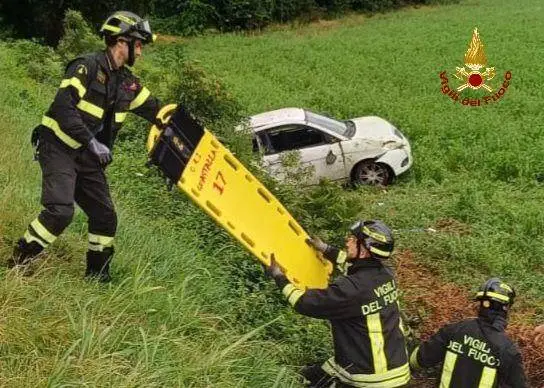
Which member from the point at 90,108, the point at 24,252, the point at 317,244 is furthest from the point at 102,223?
the point at 317,244

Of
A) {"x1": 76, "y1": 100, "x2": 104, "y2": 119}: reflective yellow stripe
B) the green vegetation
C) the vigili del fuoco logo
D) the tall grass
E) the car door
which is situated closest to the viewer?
{"x1": 76, "y1": 100, "x2": 104, "y2": 119}: reflective yellow stripe

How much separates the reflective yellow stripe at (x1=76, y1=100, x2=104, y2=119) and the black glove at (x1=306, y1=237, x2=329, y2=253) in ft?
6.23

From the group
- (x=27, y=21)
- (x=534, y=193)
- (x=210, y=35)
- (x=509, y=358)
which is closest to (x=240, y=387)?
(x=509, y=358)

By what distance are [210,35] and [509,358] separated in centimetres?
2819

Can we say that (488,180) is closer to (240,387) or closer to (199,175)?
(199,175)

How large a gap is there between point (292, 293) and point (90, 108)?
1772 mm

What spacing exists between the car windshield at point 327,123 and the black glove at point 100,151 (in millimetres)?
6773

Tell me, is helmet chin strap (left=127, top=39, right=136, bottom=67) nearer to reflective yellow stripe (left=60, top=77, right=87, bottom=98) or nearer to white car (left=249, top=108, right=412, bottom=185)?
reflective yellow stripe (left=60, top=77, right=87, bottom=98)

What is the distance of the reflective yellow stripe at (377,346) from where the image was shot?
171 inches

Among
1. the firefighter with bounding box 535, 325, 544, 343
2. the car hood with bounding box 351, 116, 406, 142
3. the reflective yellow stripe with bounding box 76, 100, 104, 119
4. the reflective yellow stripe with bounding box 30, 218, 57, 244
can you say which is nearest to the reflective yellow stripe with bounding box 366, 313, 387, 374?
the firefighter with bounding box 535, 325, 544, 343

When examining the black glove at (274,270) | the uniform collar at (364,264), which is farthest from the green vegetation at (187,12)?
the uniform collar at (364,264)

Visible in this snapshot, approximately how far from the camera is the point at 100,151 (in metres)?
4.31

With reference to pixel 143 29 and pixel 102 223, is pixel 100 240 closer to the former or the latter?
pixel 102 223

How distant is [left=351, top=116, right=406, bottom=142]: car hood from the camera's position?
10.9m
